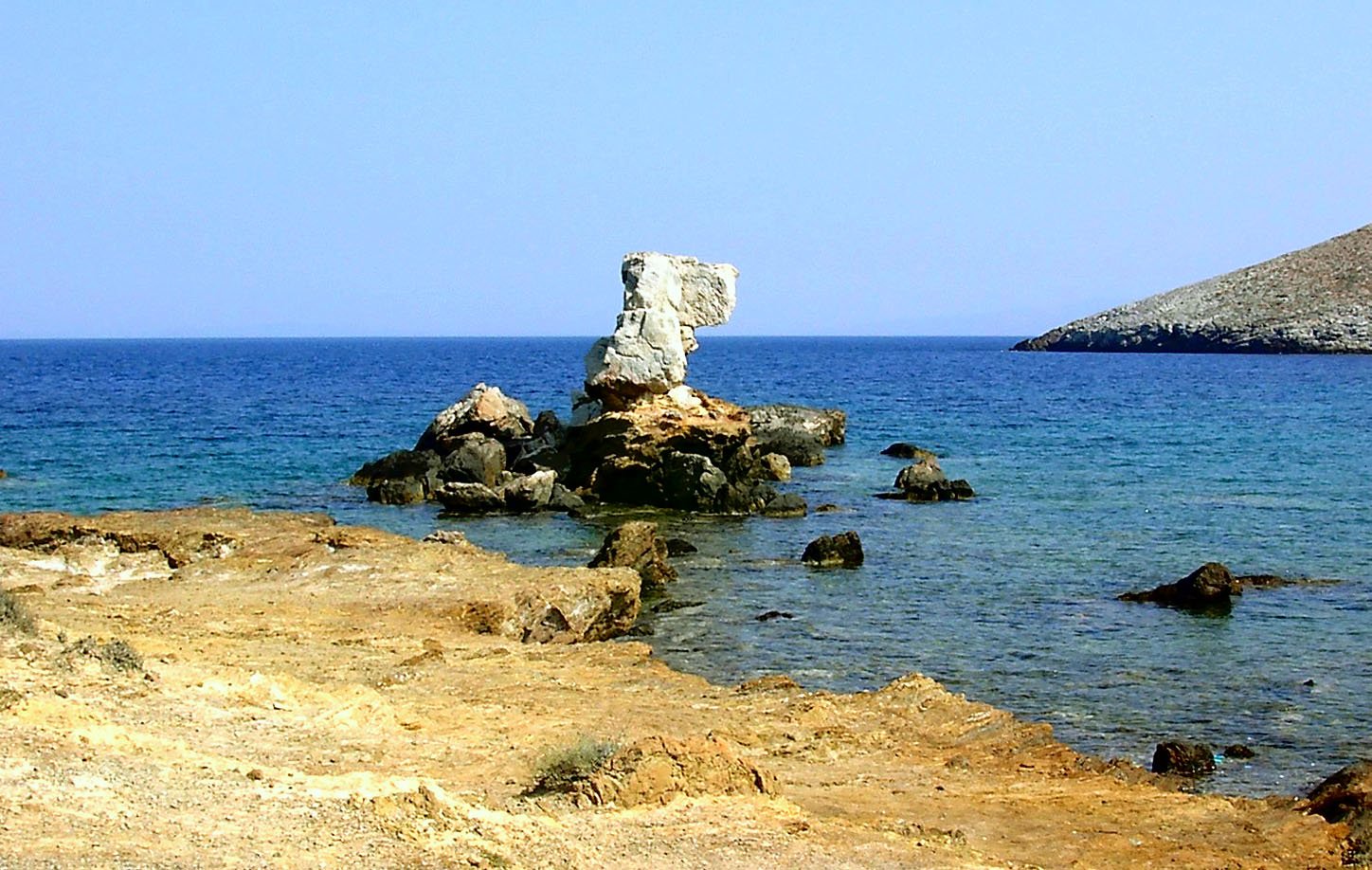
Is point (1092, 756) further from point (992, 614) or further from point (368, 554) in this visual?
point (368, 554)

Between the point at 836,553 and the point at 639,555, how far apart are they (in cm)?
430

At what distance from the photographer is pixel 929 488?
3791cm

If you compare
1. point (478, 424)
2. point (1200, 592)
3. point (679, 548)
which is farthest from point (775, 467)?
point (1200, 592)

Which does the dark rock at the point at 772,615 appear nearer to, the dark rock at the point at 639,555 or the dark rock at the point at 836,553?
the dark rock at the point at 639,555

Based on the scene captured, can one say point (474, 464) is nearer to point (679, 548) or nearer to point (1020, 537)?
point (679, 548)

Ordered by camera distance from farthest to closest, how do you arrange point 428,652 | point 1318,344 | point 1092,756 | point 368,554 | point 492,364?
point 492,364, point 1318,344, point 368,554, point 428,652, point 1092,756

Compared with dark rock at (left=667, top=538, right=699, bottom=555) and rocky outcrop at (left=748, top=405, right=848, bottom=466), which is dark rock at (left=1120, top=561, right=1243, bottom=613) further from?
rocky outcrop at (left=748, top=405, right=848, bottom=466)

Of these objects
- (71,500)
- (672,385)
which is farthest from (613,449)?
(71,500)

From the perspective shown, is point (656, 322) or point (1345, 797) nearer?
point (1345, 797)

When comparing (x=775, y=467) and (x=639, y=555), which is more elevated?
(x=775, y=467)

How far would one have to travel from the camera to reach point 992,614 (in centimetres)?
2327

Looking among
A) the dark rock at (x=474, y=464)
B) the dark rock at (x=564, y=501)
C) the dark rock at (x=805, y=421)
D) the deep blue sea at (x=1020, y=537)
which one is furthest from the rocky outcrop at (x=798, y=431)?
the dark rock at (x=564, y=501)

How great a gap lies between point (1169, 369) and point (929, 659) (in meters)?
94.4

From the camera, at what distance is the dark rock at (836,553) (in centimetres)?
2784
